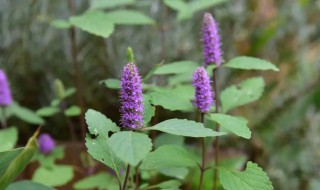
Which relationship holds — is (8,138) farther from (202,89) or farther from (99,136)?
(202,89)

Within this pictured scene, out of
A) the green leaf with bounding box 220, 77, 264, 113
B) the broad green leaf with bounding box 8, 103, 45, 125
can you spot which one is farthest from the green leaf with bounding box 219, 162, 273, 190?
the broad green leaf with bounding box 8, 103, 45, 125

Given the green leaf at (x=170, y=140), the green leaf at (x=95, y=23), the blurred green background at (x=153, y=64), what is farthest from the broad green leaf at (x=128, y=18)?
the blurred green background at (x=153, y=64)

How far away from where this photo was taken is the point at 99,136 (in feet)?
3.66

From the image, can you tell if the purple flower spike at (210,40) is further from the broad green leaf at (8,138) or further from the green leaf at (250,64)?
the broad green leaf at (8,138)

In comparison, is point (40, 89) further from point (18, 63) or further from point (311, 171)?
point (311, 171)

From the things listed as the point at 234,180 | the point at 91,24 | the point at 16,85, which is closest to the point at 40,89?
the point at 16,85

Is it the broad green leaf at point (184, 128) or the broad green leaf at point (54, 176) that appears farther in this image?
the broad green leaf at point (54, 176)

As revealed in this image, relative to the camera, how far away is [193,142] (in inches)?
117

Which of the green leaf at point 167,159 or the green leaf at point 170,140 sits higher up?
the green leaf at point 170,140

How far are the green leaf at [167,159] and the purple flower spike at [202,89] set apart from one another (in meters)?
0.14

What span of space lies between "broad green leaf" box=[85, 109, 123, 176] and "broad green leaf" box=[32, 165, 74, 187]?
722 millimetres

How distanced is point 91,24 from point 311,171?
1620mm

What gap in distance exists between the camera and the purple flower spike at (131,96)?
1.00 meters

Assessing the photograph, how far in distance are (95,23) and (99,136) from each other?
670 millimetres
